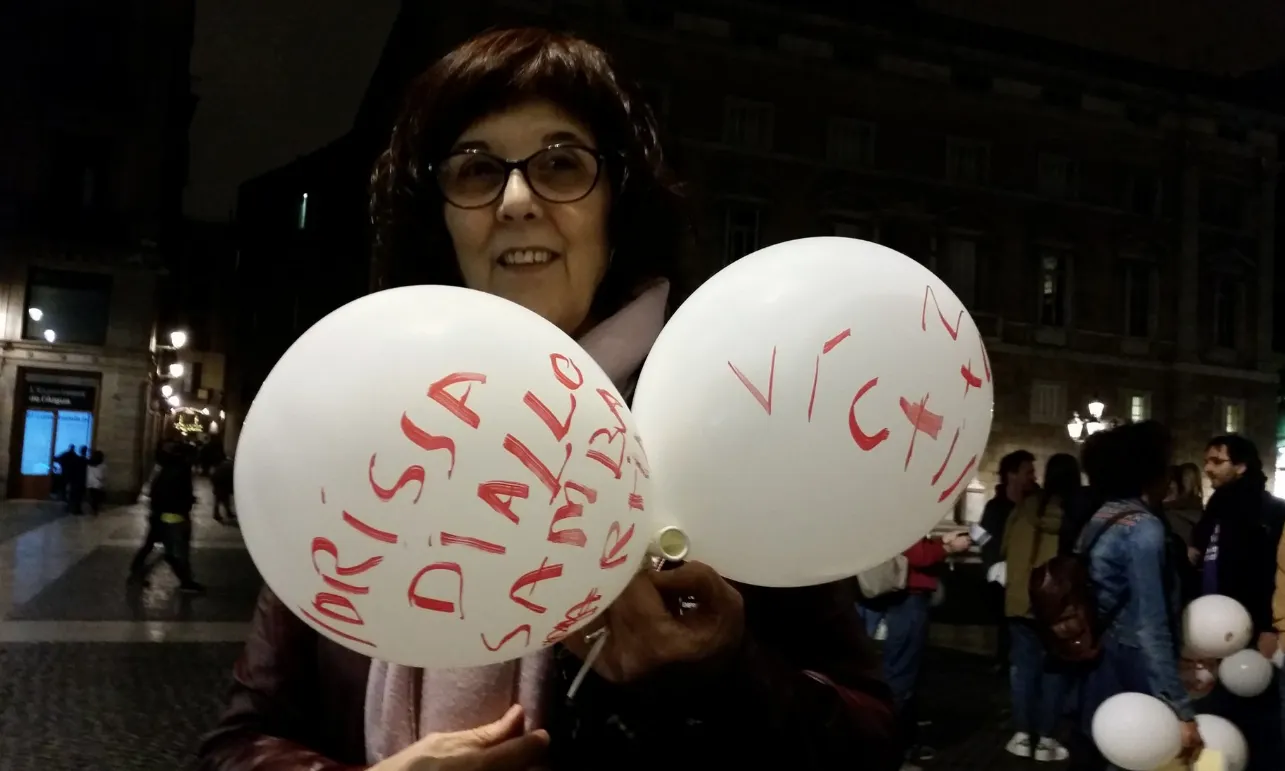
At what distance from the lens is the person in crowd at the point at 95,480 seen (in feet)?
53.4

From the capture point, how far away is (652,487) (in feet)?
3.29

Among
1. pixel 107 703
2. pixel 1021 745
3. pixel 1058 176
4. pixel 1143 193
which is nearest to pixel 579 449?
pixel 1021 745

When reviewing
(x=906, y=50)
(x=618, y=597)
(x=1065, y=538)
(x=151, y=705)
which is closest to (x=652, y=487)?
(x=618, y=597)

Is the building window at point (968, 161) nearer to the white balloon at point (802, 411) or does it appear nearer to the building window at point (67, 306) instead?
the building window at point (67, 306)

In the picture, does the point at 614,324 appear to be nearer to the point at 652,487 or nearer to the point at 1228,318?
the point at 652,487

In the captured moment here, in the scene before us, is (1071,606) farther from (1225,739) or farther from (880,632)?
(880,632)

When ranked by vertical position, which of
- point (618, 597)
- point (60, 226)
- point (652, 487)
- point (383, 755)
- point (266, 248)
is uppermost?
point (266, 248)

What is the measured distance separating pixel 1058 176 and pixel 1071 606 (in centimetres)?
2427

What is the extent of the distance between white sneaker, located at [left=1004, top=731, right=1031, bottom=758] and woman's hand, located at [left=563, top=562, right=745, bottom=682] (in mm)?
4570

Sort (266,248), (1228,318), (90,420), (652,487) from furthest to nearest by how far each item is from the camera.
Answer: (266,248), (1228,318), (90,420), (652,487)

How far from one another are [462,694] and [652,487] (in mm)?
342

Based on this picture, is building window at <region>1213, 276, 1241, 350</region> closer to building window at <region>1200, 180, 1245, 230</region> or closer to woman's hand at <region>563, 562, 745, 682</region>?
building window at <region>1200, 180, 1245, 230</region>

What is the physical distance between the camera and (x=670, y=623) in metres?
0.93

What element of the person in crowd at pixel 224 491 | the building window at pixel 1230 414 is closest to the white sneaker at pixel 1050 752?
the person in crowd at pixel 224 491
